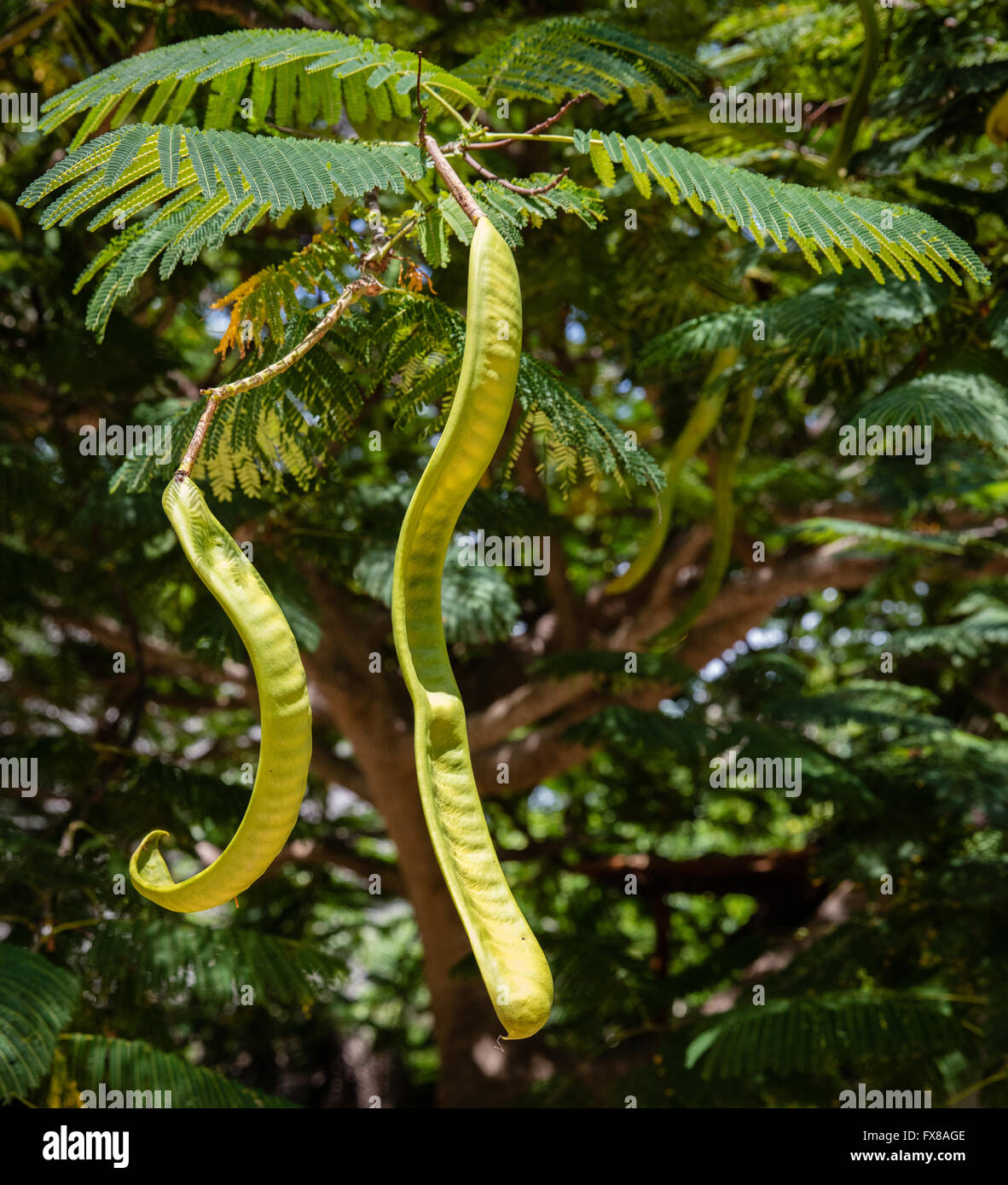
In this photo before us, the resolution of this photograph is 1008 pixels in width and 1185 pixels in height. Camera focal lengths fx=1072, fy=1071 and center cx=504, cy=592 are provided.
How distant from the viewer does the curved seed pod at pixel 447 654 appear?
1010 mm

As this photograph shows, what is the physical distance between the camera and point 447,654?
3.72 feet

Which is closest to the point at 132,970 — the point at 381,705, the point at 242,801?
the point at 242,801

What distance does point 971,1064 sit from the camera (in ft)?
11.2

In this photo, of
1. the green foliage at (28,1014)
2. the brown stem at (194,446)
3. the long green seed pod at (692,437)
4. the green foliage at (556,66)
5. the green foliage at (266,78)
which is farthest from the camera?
the long green seed pod at (692,437)

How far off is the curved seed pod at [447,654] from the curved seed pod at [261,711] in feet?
0.40

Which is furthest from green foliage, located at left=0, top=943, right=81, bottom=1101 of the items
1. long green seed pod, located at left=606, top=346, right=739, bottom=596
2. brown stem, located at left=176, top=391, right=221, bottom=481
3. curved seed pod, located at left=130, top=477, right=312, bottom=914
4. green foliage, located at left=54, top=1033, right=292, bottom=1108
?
long green seed pod, located at left=606, top=346, right=739, bottom=596

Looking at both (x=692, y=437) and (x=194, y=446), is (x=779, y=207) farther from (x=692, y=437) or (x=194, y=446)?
(x=692, y=437)

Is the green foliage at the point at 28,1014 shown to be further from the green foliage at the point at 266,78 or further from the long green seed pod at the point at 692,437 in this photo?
the long green seed pod at the point at 692,437

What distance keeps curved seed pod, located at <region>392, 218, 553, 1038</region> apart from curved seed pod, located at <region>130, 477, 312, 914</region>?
0.12m

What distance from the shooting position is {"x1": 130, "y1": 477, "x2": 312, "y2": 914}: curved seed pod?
110 cm

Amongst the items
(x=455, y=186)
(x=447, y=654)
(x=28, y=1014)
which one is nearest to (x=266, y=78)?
(x=455, y=186)

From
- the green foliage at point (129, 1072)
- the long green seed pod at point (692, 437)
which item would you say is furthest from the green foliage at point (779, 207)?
the green foliage at point (129, 1072)

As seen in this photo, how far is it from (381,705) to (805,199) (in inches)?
143

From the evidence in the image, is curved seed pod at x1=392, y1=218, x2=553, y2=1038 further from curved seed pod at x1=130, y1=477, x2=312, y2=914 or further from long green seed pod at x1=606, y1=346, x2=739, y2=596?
long green seed pod at x1=606, y1=346, x2=739, y2=596
